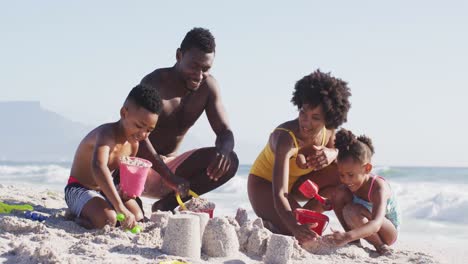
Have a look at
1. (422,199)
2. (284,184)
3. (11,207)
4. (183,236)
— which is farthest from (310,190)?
(422,199)

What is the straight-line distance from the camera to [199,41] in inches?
192

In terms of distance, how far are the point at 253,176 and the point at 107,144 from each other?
1.12 metres

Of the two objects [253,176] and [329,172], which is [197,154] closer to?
[253,176]

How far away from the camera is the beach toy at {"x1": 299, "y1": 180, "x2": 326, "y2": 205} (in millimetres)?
4324

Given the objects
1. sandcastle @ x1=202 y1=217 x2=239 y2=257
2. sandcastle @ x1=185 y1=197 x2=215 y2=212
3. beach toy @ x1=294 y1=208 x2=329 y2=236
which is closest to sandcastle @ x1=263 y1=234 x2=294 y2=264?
sandcastle @ x1=202 y1=217 x2=239 y2=257

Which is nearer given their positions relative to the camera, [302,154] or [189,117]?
[302,154]

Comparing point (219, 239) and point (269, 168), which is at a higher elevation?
point (269, 168)

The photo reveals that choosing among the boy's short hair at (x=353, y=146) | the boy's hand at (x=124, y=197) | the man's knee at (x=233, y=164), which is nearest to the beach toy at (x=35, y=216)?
the boy's hand at (x=124, y=197)

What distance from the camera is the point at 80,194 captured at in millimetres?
4258

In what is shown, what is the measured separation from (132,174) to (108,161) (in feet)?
→ 0.75

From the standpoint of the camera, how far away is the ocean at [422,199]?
796 centimetres

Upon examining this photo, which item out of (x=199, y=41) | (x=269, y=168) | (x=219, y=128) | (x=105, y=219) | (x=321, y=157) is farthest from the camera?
(x=219, y=128)

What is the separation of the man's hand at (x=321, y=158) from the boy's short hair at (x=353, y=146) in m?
0.17

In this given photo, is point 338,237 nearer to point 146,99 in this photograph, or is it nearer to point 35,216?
point 146,99
